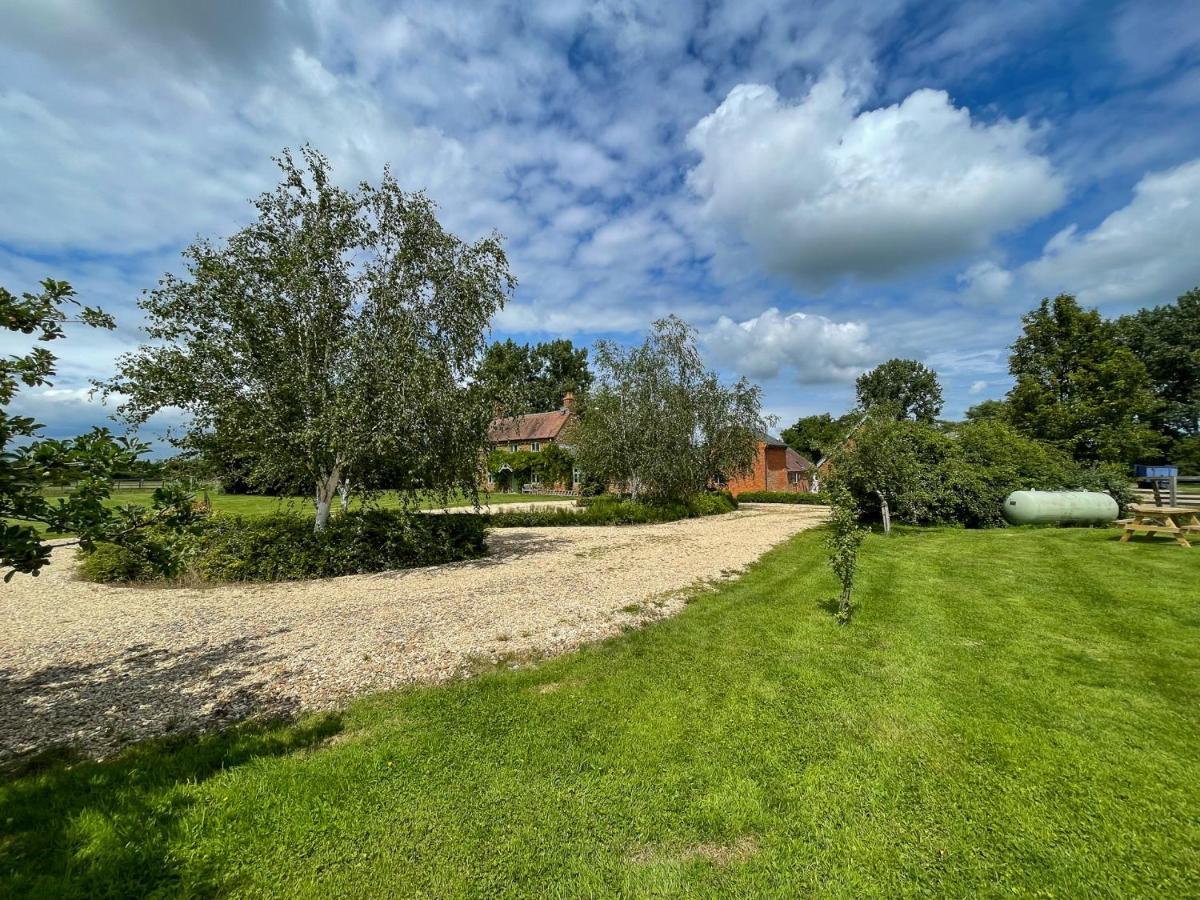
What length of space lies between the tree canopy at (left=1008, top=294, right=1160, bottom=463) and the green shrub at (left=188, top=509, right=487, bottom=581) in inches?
1282

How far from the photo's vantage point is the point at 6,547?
7.84 ft

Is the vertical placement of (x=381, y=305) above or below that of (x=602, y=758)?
above

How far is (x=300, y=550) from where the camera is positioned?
997 centimetres

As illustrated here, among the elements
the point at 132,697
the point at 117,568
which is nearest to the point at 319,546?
the point at 117,568

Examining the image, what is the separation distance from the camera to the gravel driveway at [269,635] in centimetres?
455

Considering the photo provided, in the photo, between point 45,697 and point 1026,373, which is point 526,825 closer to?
point 45,697

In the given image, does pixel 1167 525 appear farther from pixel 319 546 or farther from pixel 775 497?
pixel 775 497

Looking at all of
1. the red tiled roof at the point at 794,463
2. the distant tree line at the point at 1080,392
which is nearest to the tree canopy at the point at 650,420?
the distant tree line at the point at 1080,392

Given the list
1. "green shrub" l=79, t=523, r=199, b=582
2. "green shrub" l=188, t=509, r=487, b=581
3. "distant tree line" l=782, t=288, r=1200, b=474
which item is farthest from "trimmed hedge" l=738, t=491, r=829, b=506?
"green shrub" l=79, t=523, r=199, b=582

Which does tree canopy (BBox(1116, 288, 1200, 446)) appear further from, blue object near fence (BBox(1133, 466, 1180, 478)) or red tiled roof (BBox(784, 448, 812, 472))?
blue object near fence (BBox(1133, 466, 1180, 478))

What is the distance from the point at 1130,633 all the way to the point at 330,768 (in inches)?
358

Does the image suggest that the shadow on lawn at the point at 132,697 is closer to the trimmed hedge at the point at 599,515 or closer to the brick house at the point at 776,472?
the trimmed hedge at the point at 599,515

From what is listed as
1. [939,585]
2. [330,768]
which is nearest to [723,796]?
[330,768]

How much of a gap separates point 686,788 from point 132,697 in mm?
5414
